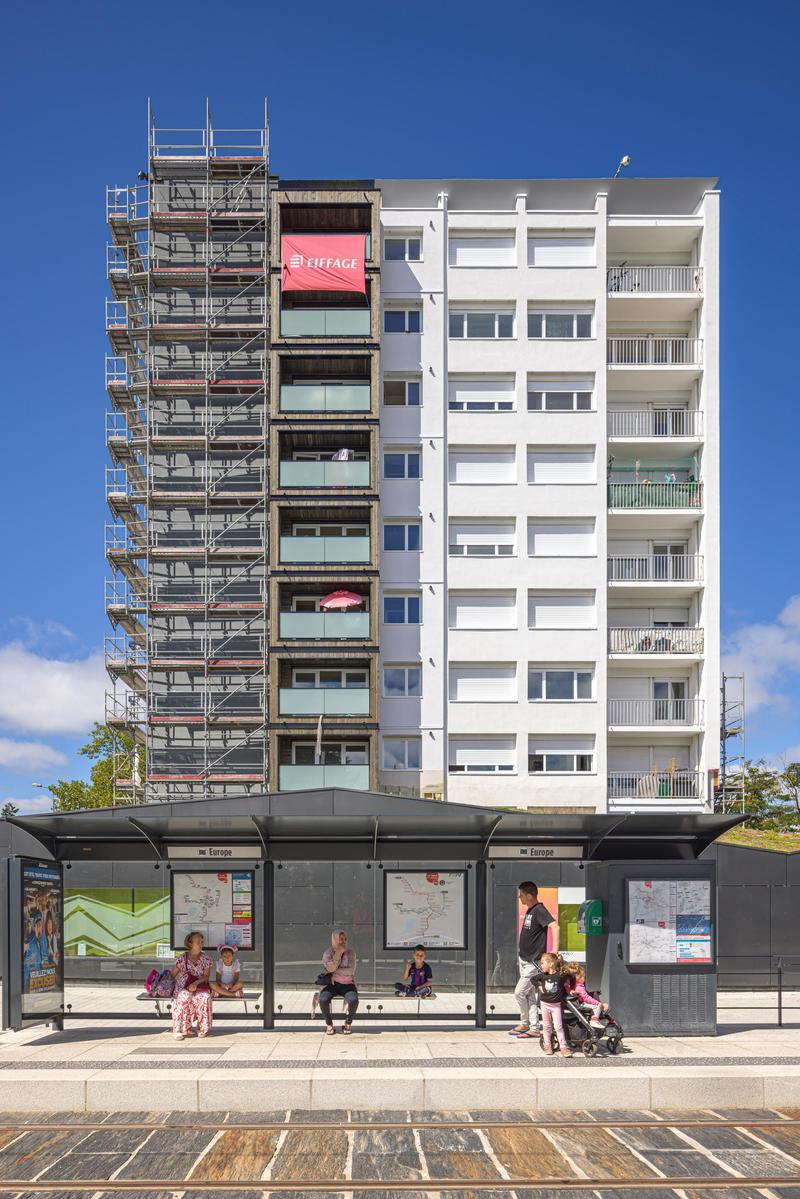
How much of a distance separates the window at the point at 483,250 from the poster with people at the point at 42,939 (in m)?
31.9

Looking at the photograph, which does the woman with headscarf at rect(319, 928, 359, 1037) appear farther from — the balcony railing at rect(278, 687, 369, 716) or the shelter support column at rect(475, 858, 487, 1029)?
the balcony railing at rect(278, 687, 369, 716)

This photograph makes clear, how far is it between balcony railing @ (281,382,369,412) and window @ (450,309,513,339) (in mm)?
5031

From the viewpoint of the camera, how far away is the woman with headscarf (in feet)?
47.1

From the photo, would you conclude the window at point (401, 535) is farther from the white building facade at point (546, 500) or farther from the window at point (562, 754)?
the window at point (562, 754)

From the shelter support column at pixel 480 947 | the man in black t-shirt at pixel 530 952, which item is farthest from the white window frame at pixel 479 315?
the man in black t-shirt at pixel 530 952

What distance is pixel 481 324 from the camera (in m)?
41.2

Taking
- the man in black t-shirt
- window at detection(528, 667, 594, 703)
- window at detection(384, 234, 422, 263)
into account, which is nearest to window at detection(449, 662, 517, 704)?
window at detection(528, 667, 594, 703)

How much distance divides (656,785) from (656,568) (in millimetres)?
8156

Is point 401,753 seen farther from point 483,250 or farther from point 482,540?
point 483,250

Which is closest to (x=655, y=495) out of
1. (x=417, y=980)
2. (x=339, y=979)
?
(x=417, y=980)

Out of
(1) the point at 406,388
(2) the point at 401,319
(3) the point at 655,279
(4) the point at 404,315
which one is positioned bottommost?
(1) the point at 406,388

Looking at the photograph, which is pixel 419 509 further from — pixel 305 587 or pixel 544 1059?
pixel 544 1059

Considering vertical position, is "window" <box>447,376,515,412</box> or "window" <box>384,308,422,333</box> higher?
"window" <box>384,308,422,333</box>

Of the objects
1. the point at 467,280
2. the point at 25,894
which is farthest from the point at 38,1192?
the point at 467,280
